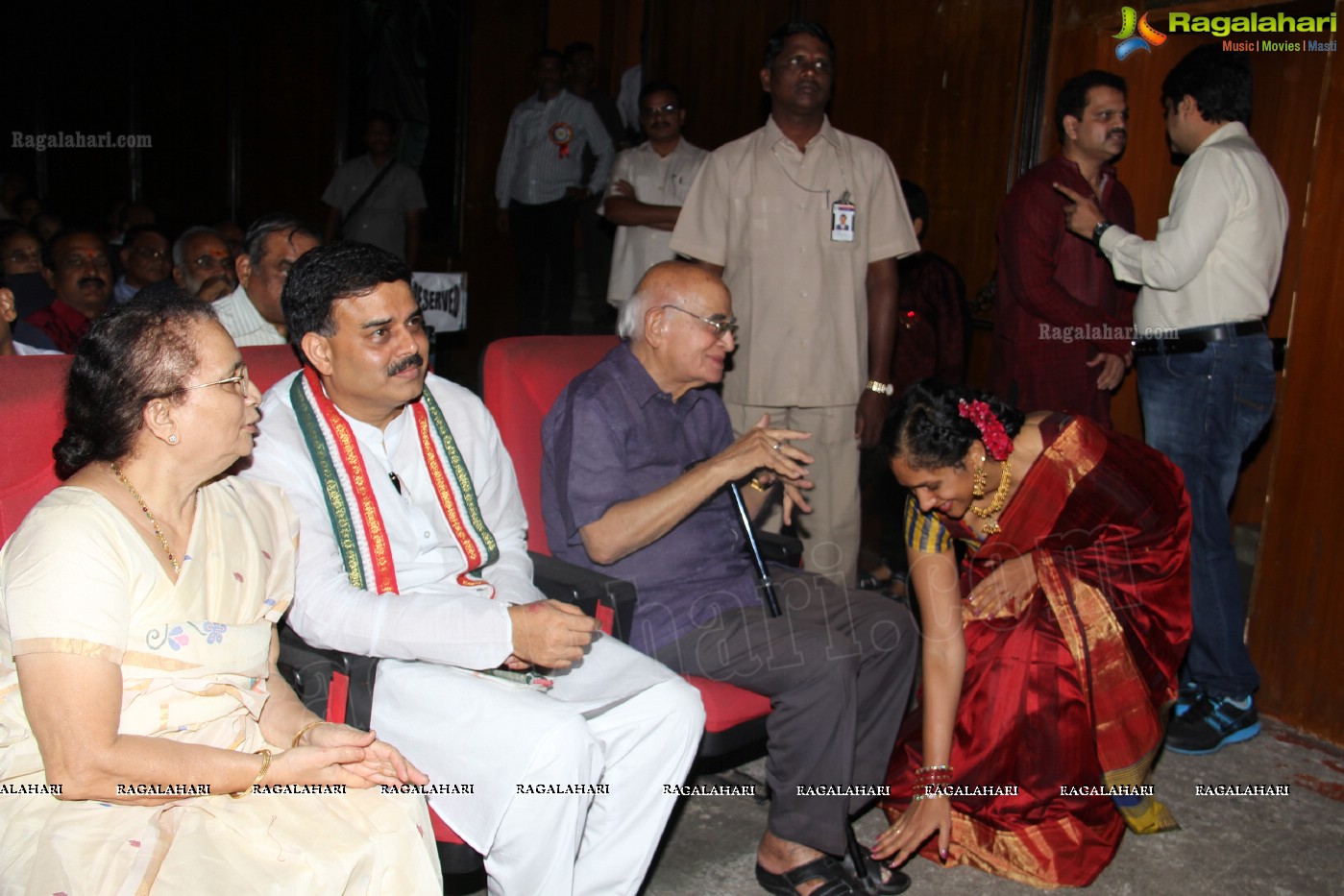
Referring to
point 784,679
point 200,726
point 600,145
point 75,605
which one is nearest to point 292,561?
point 200,726

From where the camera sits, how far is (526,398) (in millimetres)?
2812

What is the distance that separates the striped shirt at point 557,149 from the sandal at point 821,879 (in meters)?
4.99

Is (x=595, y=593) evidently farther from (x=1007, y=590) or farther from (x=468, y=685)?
(x=1007, y=590)

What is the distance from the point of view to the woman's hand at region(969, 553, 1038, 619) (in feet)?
8.89

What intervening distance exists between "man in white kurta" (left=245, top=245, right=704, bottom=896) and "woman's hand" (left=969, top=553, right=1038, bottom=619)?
3.00ft

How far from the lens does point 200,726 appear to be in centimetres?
174

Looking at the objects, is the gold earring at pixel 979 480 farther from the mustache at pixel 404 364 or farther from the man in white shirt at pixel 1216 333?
the mustache at pixel 404 364

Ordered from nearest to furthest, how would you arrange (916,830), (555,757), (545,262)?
(555,757), (916,830), (545,262)

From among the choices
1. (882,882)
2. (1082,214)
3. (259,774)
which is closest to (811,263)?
(1082,214)

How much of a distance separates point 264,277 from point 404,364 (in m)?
1.30

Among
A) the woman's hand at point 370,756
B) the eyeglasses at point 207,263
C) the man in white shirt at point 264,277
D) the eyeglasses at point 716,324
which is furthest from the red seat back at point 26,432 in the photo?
the eyeglasses at point 207,263

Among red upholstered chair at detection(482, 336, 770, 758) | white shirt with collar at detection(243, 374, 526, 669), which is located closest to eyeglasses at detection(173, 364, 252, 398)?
white shirt with collar at detection(243, 374, 526, 669)

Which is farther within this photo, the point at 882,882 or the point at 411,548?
the point at 882,882

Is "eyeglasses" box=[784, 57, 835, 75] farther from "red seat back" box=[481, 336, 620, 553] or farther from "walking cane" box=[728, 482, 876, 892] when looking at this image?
"walking cane" box=[728, 482, 876, 892]
